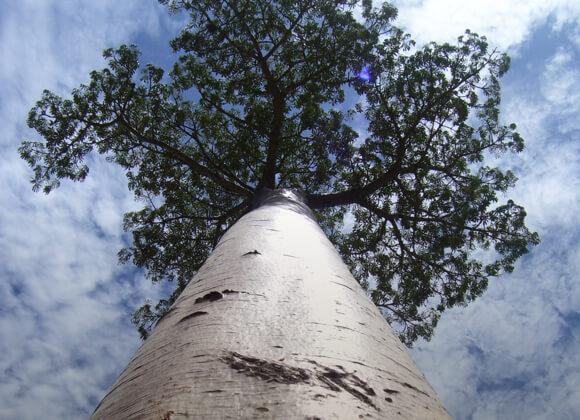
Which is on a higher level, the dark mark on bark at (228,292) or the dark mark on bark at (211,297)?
the dark mark on bark at (228,292)

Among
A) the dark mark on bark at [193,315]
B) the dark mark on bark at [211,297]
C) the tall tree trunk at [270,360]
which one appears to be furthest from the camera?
the dark mark on bark at [211,297]

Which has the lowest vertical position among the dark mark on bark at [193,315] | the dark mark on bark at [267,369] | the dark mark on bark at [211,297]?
the dark mark on bark at [267,369]

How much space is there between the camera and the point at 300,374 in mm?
861

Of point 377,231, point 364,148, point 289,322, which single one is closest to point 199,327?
point 289,322

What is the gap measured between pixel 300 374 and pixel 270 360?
7cm

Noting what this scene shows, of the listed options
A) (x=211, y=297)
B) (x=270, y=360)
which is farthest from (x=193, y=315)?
(x=270, y=360)

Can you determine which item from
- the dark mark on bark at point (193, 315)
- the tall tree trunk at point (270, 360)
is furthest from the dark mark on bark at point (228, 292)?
the dark mark on bark at point (193, 315)

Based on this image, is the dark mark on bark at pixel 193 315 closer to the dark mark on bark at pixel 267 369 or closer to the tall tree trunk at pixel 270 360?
the tall tree trunk at pixel 270 360

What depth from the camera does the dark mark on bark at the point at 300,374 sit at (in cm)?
84

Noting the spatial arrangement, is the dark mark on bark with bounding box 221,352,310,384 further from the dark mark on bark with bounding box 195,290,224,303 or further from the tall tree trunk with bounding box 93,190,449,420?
the dark mark on bark with bounding box 195,290,224,303

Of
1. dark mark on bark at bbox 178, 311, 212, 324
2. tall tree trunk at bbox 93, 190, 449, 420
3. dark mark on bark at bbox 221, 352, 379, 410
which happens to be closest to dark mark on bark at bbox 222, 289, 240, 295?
tall tree trunk at bbox 93, 190, 449, 420

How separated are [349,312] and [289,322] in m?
0.28

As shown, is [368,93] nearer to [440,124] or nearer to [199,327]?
[440,124]

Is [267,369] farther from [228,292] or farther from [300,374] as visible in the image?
[228,292]
